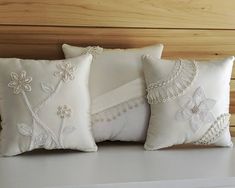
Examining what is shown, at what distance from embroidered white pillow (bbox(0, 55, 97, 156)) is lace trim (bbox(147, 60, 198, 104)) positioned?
0.24 meters

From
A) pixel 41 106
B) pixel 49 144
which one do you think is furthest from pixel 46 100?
pixel 49 144

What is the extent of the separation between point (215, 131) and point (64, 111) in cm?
49

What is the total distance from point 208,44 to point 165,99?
1.22ft

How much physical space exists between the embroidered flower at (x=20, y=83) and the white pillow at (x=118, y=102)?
22 centimetres

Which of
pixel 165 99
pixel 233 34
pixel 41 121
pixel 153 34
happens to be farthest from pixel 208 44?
pixel 41 121

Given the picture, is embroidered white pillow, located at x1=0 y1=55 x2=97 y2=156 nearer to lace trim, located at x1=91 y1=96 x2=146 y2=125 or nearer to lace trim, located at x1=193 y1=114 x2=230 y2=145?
lace trim, located at x1=91 y1=96 x2=146 y2=125

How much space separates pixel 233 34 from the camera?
5.23 ft

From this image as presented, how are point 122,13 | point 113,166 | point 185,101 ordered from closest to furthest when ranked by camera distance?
point 113,166
point 185,101
point 122,13

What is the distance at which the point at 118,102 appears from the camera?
54.6 inches

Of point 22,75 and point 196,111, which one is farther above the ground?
point 22,75

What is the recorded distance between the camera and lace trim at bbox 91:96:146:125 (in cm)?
138

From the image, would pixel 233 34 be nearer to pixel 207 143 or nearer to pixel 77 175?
pixel 207 143

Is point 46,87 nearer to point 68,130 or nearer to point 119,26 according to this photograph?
point 68,130

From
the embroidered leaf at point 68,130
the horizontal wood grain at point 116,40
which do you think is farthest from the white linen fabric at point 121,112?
the horizontal wood grain at point 116,40
